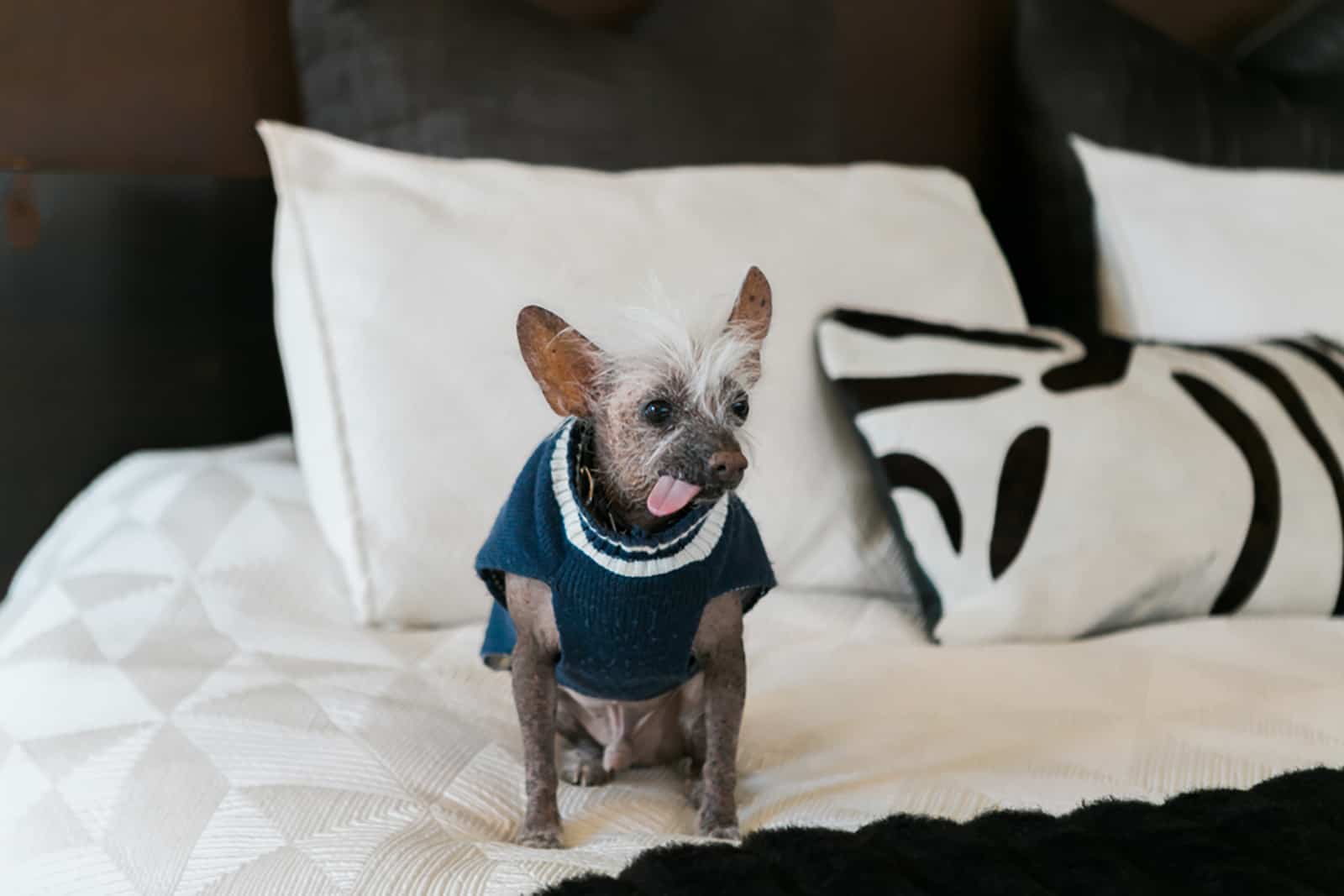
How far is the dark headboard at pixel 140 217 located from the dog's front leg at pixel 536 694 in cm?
84

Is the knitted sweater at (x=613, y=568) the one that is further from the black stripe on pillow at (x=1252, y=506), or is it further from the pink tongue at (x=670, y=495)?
the black stripe on pillow at (x=1252, y=506)

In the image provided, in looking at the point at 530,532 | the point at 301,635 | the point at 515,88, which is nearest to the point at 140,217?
the point at 515,88

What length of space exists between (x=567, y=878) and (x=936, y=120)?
4.82ft

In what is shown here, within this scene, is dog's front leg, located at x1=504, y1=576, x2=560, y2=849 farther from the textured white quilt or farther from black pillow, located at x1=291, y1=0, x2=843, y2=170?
black pillow, located at x1=291, y1=0, x2=843, y2=170

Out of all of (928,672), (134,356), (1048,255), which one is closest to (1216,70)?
(1048,255)

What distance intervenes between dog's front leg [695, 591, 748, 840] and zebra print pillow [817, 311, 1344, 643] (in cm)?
A: 42

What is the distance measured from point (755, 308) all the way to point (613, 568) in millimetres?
179

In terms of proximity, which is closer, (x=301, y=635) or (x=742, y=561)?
(x=742, y=561)

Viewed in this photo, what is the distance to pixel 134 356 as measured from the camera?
1.43 metres

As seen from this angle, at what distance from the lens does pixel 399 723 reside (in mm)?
892

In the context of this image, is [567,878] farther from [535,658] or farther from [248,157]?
[248,157]

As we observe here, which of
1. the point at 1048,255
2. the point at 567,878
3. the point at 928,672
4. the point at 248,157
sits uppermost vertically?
the point at 248,157

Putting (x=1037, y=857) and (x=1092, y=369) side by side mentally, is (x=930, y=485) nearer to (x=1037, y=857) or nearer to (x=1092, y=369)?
(x=1092, y=369)

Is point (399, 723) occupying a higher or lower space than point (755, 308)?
lower
